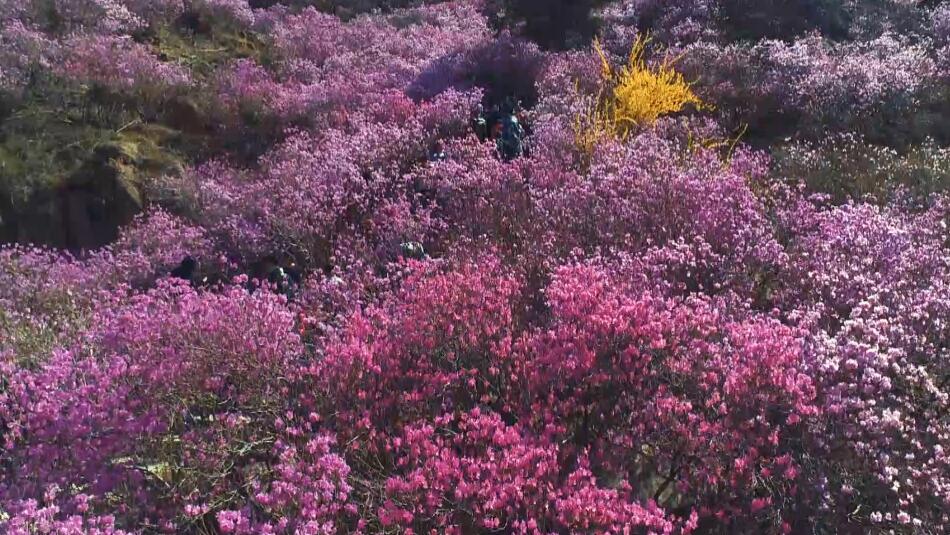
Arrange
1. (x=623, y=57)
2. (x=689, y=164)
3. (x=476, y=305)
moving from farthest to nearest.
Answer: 1. (x=623, y=57)
2. (x=689, y=164)
3. (x=476, y=305)

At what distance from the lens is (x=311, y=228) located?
8445 mm

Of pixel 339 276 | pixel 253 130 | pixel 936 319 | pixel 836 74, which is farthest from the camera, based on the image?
pixel 253 130

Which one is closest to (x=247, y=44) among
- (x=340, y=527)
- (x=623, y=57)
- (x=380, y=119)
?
(x=380, y=119)

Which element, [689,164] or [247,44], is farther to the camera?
[247,44]

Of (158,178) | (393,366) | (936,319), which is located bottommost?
(158,178)

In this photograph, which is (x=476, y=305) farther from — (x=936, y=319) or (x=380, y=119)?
(x=380, y=119)

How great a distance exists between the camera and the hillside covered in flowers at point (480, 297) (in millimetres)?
4367

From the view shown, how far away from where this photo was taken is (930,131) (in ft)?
34.4

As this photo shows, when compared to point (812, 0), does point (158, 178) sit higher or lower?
lower

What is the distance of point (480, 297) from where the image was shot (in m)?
5.68

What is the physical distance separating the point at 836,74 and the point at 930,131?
5.59 ft

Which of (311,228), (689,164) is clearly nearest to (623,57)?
(689,164)

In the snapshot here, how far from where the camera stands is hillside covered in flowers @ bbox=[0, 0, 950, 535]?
14.3ft

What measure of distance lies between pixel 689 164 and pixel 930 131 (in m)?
4.52
